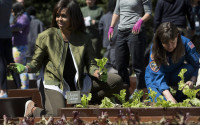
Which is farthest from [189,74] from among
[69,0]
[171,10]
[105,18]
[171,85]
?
[105,18]

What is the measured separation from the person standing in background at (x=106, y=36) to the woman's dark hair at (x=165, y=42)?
5.93 feet

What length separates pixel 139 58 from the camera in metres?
5.53

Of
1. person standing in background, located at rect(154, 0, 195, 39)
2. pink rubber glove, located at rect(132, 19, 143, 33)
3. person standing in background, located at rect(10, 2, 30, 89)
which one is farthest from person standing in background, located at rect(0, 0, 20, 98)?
person standing in background, located at rect(154, 0, 195, 39)

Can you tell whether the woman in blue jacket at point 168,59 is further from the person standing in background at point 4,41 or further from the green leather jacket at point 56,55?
the person standing in background at point 4,41

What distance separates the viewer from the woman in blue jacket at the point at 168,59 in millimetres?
4277

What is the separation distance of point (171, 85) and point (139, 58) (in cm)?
95

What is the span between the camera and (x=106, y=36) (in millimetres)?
8031

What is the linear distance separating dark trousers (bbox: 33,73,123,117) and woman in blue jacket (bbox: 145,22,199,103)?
349 millimetres

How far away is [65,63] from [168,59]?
97cm

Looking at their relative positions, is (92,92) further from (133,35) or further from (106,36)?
(106,36)

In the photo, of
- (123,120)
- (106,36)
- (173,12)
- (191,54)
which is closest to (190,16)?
(173,12)

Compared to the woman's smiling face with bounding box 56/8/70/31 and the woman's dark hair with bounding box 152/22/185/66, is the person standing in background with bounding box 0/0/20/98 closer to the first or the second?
the woman's smiling face with bounding box 56/8/70/31

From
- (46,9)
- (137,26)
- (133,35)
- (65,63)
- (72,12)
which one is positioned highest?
(72,12)

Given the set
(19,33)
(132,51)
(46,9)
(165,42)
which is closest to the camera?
(165,42)
